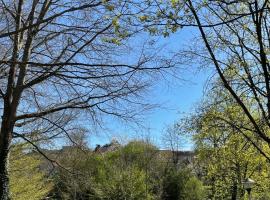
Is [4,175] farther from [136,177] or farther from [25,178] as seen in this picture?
[136,177]

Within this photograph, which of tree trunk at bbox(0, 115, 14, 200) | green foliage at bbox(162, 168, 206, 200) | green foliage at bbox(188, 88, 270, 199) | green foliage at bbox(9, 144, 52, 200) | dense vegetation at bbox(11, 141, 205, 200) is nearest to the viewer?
tree trunk at bbox(0, 115, 14, 200)

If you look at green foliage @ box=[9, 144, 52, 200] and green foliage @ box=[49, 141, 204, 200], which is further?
green foliage @ box=[49, 141, 204, 200]

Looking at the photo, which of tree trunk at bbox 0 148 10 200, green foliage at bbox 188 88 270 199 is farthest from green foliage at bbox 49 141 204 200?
tree trunk at bbox 0 148 10 200

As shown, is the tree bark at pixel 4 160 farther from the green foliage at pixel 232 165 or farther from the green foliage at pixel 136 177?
the green foliage at pixel 136 177

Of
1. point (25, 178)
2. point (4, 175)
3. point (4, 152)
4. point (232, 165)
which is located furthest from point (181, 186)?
point (4, 152)

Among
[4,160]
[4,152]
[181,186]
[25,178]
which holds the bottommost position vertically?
[4,160]

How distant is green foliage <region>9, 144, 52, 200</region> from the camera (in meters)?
21.2

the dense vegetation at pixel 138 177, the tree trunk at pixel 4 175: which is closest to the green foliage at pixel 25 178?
the dense vegetation at pixel 138 177

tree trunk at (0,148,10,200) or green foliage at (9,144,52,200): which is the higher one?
green foliage at (9,144,52,200)

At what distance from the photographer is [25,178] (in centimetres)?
2405

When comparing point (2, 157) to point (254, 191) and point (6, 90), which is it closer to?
point (6, 90)

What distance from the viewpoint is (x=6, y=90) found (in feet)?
33.8

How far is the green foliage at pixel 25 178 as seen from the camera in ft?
69.6

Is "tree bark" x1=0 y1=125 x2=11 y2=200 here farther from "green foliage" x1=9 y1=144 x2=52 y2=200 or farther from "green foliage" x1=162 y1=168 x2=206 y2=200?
"green foliage" x1=162 y1=168 x2=206 y2=200
